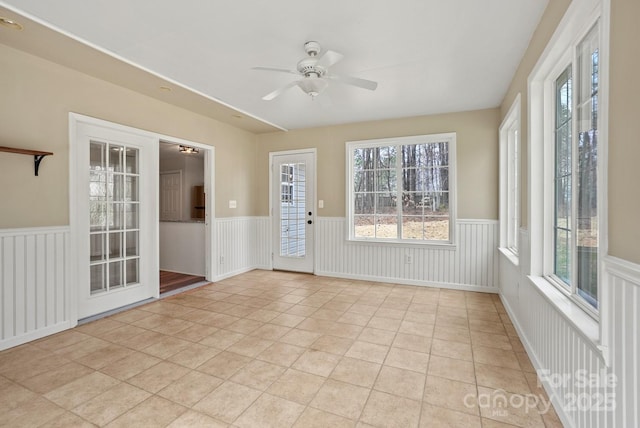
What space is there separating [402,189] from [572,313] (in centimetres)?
327

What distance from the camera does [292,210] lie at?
18.6ft

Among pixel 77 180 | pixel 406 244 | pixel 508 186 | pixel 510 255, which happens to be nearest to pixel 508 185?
pixel 508 186

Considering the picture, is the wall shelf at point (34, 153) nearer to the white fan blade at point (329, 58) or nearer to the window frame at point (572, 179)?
the white fan blade at point (329, 58)

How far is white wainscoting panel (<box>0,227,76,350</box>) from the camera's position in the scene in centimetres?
266

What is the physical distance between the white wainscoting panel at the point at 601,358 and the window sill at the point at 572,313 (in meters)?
0.01

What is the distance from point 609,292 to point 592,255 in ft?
1.52

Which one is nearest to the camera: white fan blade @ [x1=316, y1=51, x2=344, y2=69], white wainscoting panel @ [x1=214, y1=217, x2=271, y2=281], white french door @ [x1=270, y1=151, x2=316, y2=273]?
white fan blade @ [x1=316, y1=51, x2=344, y2=69]

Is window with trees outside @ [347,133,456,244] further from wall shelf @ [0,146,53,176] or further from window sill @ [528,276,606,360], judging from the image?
wall shelf @ [0,146,53,176]

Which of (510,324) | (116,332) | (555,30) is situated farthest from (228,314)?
(555,30)

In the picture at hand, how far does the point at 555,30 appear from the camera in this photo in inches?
76.8

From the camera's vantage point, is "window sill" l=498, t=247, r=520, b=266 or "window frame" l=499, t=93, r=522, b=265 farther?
"window frame" l=499, t=93, r=522, b=265

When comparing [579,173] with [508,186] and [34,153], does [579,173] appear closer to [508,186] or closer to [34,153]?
[508,186]

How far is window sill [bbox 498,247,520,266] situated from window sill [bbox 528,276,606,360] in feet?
2.85

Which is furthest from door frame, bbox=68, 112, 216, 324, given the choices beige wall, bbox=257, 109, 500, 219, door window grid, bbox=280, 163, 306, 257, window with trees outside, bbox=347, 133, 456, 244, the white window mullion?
the white window mullion
